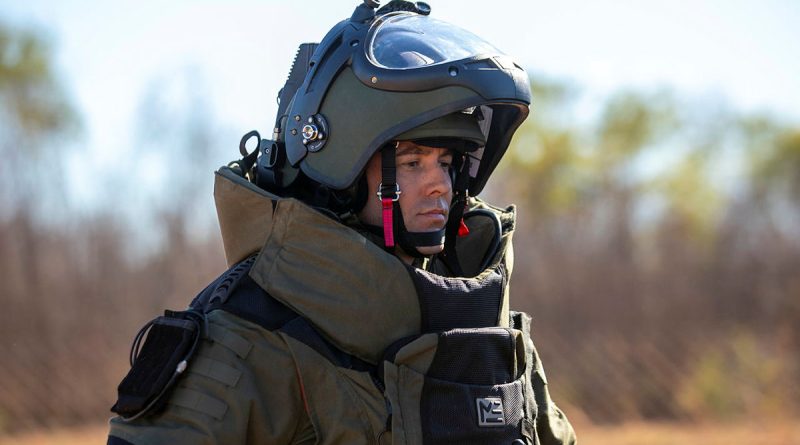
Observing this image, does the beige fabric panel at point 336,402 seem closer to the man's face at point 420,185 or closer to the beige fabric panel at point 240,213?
the beige fabric panel at point 240,213

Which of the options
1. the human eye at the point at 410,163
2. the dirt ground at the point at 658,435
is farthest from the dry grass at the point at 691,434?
the human eye at the point at 410,163

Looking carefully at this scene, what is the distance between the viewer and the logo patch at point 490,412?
A: 3033 mm

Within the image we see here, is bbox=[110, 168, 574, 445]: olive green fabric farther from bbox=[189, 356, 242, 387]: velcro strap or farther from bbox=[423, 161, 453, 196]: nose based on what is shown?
bbox=[423, 161, 453, 196]: nose

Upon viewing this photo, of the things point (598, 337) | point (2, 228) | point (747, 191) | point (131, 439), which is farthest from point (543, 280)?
point (131, 439)

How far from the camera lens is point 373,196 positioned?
346cm

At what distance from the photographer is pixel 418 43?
11.2 feet

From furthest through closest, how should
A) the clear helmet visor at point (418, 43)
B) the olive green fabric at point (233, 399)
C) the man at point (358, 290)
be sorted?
the clear helmet visor at point (418, 43) → the man at point (358, 290) → the olive green fabric at point (233, 399)

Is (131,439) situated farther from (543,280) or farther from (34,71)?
(34,71)

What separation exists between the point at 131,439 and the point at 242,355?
1.24 feet

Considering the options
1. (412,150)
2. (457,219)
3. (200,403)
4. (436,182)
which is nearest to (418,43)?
(412,150)

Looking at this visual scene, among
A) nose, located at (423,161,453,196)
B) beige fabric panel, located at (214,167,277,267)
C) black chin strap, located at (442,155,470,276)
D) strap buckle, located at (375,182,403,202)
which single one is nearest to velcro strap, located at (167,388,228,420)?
beige fabric panel, located at (214,167,277,267)

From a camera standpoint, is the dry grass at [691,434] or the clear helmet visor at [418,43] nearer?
the clear helmet visor at [418,43]

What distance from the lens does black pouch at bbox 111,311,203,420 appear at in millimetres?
2764

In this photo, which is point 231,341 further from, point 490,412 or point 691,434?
point 691,434
